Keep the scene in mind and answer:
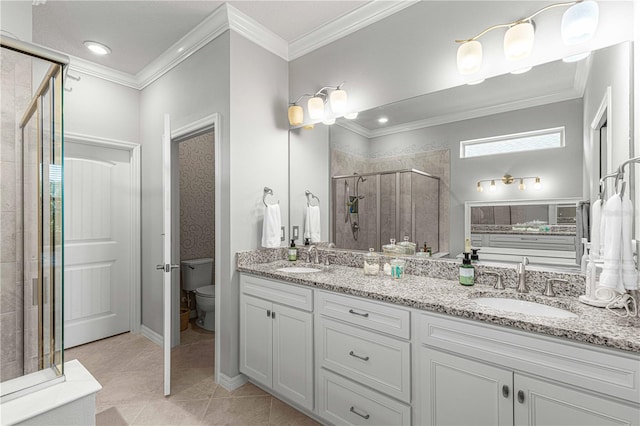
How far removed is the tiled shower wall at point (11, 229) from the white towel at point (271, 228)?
54.5 inches

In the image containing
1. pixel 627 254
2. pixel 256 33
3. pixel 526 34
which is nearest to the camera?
pixel 627 254

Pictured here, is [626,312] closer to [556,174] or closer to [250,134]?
[556,174]

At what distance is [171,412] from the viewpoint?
1.97 metres

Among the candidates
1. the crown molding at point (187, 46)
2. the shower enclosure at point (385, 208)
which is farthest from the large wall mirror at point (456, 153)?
the crown molding at point (187, 46)

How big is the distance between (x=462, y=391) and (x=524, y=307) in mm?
518

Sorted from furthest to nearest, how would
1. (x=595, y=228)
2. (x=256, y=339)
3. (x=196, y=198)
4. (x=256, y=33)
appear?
1. (x=196, y=198)
2. (x=256, y=33)
3. (x=256, y=339)
4. (x=595, y=228)

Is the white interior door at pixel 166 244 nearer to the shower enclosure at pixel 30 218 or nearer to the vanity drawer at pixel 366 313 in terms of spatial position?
the shower enclosure at pixel 30 218

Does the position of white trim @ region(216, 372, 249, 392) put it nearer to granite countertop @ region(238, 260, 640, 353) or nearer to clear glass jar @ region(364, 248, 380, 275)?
granite countertop @ region(238, 260, 640, 353)

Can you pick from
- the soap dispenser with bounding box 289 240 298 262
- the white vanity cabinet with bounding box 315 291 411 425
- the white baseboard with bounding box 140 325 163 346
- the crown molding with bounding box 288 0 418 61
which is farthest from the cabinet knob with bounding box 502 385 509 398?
the white baseboard with bounding box 140 325 163 346

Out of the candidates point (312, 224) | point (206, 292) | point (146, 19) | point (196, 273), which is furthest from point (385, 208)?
point (196, 273)

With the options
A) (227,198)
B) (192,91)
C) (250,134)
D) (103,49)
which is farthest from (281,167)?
(103,49)

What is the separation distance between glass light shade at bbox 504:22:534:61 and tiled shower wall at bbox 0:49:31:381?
97.3 inches

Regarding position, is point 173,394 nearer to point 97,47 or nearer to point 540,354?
point 540,354

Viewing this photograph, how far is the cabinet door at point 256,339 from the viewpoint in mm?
2062
